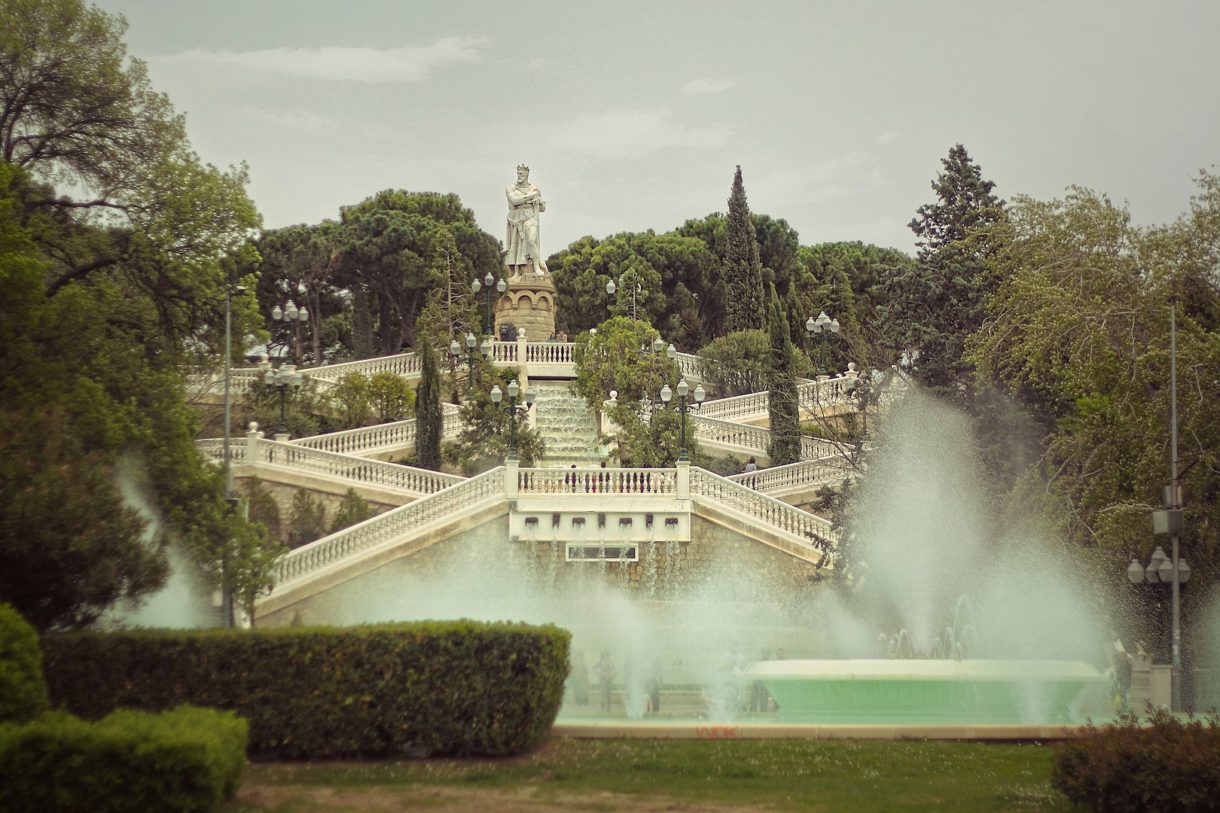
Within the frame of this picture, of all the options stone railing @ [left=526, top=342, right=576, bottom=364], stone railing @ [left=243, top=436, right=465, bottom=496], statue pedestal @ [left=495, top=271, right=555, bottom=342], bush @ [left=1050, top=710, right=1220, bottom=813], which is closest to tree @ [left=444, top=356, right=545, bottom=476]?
stone railing @ [left=243, top=436, right=465, bottom=496]

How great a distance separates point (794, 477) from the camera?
3400 centimetres

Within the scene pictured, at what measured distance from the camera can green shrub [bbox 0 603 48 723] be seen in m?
13.0

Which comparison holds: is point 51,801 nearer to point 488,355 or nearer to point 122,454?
point 122,454

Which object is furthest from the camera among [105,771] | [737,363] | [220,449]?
[737,363]

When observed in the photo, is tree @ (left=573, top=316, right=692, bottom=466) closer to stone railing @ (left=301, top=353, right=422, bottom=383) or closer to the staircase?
the staircase

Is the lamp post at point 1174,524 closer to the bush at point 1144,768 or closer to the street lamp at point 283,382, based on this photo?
the bush at point 1144,768

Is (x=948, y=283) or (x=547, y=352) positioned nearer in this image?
(x=948, y=283)

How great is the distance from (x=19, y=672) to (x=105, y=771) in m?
1.61

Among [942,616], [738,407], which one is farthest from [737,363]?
[942,616]

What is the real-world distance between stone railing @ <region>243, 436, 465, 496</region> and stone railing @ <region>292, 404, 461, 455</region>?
68 cm

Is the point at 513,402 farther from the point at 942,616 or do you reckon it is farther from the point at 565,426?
the point at 942,616

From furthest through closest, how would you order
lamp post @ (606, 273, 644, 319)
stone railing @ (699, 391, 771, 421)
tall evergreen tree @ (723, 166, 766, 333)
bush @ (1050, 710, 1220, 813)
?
lamp post @ (606, 273, 644, 319)
tall evergreen tree @ (723, 166, 766, 333)
stone railing @ (699, 391, 771, 421)
bush @ (1050, 710, 1220, 813)

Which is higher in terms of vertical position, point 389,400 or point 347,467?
point 389,400

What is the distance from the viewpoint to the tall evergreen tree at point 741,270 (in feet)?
179
